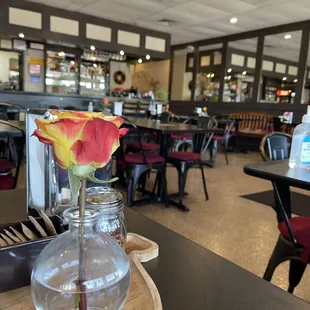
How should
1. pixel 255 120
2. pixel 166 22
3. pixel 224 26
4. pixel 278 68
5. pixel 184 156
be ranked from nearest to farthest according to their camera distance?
pixel 184 156
pixel 166 22
pixel 224 26
pixel 255 120
pixel 278 68

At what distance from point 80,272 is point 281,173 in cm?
108

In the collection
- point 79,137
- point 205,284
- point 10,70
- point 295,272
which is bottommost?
point 295,272

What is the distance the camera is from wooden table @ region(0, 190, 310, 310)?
0.49m

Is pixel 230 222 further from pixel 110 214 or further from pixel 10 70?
pixel 10 70

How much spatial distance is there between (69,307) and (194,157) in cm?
280

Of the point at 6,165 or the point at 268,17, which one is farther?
the point at 268,17

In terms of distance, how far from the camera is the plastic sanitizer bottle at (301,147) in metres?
1.41

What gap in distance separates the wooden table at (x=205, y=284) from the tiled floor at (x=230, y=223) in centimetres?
138

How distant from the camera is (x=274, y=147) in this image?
176cm

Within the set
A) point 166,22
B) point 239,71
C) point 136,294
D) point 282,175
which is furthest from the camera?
point 239,71

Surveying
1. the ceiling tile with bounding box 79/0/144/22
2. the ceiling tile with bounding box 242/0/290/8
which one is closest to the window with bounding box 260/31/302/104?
the ceiling tile with bounding box 242/0/290/8

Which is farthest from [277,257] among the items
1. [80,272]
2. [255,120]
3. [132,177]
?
[255,120]

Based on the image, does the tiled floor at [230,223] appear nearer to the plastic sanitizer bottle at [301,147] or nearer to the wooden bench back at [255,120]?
the plastic sanitizer bottle at [301,147]

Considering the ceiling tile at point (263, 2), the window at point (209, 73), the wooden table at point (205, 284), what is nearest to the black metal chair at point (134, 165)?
the wooden table at point (205, 284)
